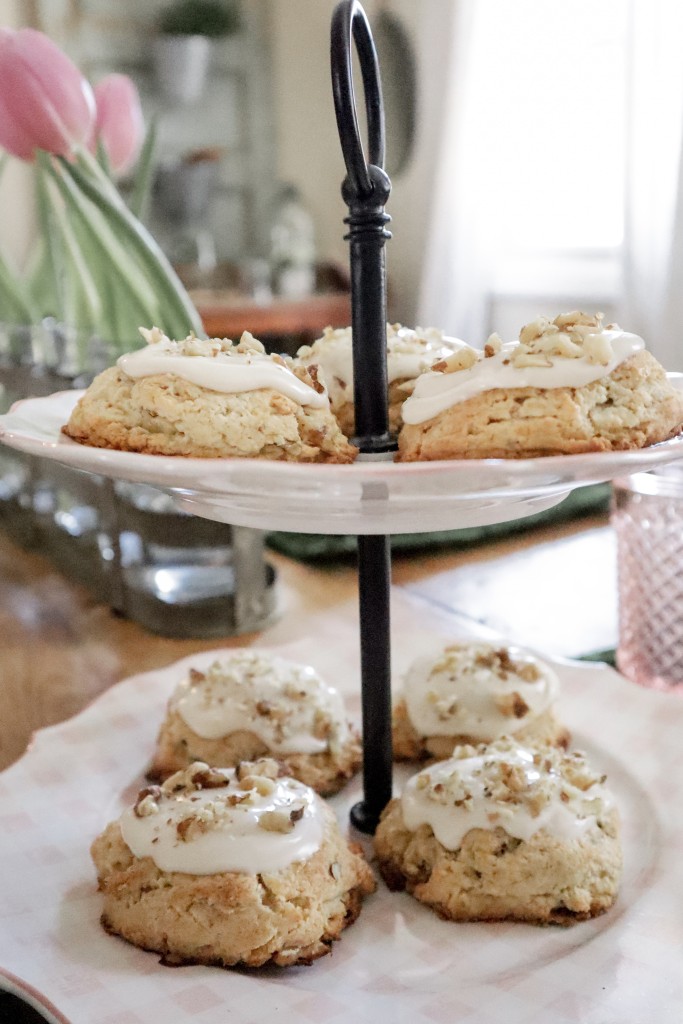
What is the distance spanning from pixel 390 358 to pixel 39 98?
62 cm

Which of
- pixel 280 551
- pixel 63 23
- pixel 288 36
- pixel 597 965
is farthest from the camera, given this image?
pixel 288 36

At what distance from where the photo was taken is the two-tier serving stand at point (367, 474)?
15.9 inches

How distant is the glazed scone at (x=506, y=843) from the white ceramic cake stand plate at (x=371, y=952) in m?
0.01

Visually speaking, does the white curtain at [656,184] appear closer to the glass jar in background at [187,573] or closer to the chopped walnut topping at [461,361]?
the glass jar in background at [187,573]

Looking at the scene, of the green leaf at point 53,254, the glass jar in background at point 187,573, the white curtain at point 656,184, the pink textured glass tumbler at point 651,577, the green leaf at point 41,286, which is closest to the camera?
the pink textured glass tumbler at point 651,577

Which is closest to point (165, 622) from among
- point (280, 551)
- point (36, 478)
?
point (280, 551)

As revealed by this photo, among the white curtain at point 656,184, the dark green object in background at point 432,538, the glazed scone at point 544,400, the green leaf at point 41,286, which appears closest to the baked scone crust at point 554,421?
the glazed scone at point 544,400

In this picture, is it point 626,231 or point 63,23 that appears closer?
point 626,231

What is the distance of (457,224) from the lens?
2572mm

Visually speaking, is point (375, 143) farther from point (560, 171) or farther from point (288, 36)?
point (288, 36)

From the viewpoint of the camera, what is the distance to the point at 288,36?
130 inches

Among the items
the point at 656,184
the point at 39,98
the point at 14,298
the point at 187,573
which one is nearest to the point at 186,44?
the point at 656,184

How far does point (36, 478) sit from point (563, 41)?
179 centimetres

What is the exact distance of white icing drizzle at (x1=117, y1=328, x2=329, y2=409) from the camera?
487 mm
